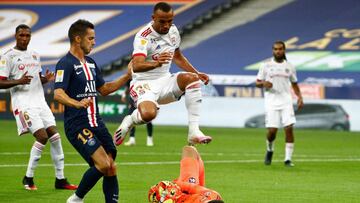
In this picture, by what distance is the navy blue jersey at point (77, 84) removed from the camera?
1155 centimetres

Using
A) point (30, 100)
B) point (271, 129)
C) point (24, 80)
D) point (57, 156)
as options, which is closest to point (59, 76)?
point (24, 80)

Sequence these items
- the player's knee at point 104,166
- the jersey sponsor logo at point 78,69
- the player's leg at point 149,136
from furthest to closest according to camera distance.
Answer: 1. the player's leg at point 149,136
2. the jersey sponsor logo at point 78,69
3. the player's knee at point 104,166

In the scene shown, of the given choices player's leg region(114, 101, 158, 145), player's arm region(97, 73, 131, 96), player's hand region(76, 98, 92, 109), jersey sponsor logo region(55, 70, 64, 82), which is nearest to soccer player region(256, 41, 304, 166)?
player's leg region(114, 101, 158, 145)

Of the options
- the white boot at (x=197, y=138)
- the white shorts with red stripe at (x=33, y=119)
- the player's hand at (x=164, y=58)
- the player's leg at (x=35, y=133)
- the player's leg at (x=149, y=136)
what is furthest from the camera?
the player's leg at (x=149, y=136)


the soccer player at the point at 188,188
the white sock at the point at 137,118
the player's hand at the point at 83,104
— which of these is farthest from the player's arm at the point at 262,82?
the player's hand at the point at 83,104

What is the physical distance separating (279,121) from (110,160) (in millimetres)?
9674

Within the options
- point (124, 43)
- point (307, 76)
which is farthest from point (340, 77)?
point (124, 43)

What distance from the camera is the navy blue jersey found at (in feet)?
37.9

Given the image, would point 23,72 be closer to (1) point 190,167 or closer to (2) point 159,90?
(2) point 159,90

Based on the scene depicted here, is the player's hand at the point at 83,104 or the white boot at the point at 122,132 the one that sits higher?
the player's hand at the point at 83,104

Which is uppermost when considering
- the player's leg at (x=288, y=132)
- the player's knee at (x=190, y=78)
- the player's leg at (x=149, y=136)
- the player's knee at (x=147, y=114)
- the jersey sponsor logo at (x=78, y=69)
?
the jersey sponsor logo at (x=78, y=69)

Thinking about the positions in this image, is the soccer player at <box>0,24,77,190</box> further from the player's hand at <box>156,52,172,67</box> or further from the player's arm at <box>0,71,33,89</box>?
the player's hand at <box>156,52,172,67</box>

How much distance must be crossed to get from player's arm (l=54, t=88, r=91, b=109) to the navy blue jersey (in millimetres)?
154

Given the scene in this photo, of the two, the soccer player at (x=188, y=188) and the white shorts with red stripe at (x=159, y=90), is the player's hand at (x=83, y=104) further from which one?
the white shorts with red stripe at (x=159, y=90)
